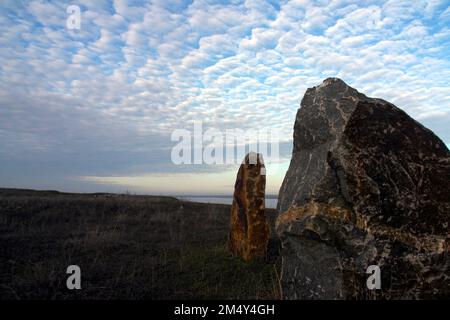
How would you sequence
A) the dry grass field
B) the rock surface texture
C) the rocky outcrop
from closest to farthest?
the rock surface texture < the dry grass field < the rocky outcrop

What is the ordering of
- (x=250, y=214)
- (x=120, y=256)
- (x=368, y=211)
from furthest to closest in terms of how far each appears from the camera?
(x=250, y=214) < (x=120, y=256) < (x=368, y=211)

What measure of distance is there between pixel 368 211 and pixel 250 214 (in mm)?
4334

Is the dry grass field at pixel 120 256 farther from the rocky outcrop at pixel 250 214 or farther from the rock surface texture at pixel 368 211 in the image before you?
the rock surface texture at pixel 368 211

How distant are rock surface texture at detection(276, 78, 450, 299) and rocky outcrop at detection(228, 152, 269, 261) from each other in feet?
10.9

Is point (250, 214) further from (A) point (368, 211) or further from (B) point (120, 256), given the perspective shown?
(A) point (368, 211)

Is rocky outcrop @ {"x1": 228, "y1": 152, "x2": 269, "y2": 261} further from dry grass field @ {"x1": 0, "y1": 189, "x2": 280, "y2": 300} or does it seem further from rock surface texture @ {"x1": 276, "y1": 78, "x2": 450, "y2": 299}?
rock surface texture @ {"x1": 276, "y1": 78, "x2": 450, "y2": 299}

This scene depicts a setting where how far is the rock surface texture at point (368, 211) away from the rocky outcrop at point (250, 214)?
131 inches

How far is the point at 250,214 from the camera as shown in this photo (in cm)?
877

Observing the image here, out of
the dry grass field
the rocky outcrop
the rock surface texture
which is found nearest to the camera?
the rock surface texture

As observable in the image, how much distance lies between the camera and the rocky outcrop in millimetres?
8641

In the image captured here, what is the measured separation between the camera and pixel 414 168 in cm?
478

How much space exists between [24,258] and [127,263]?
2035 millimetres

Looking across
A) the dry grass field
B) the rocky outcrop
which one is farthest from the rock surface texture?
the rocky outcrop

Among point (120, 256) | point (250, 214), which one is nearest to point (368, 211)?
point (250, 214)
